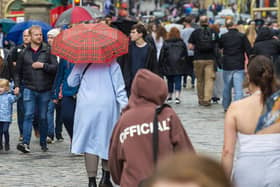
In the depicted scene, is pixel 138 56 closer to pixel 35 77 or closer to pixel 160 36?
pixel 35 77

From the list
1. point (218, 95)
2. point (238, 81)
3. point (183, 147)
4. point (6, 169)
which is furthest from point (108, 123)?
point (218, 95)

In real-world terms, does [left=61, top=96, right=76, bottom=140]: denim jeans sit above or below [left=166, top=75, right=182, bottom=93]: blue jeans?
above

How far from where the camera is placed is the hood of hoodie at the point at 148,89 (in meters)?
6.24

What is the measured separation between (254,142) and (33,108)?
24.1 feet

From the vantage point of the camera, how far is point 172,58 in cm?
2097

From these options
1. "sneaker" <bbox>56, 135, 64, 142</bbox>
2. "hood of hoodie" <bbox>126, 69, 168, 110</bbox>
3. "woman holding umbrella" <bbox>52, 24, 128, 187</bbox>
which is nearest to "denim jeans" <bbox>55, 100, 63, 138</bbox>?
"sneaker" <bbox>56, 135, 64, 142</bbox>

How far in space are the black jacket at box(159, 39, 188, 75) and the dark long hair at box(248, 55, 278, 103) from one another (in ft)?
48.2

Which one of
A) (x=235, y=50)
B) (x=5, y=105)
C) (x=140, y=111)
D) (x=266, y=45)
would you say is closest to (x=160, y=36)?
(x=235, y=50)

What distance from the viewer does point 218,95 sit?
2177 cm

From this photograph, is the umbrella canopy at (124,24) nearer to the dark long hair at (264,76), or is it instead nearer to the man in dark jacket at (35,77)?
the man in dark jacket at (35,77)

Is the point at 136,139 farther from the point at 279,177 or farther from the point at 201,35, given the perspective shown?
the point at 201,35

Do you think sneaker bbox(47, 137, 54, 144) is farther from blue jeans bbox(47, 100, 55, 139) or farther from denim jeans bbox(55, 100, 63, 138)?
denim jeans bbox(55, 100, 63, 138)

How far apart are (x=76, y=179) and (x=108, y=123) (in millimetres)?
1284

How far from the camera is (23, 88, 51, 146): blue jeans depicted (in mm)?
12758
